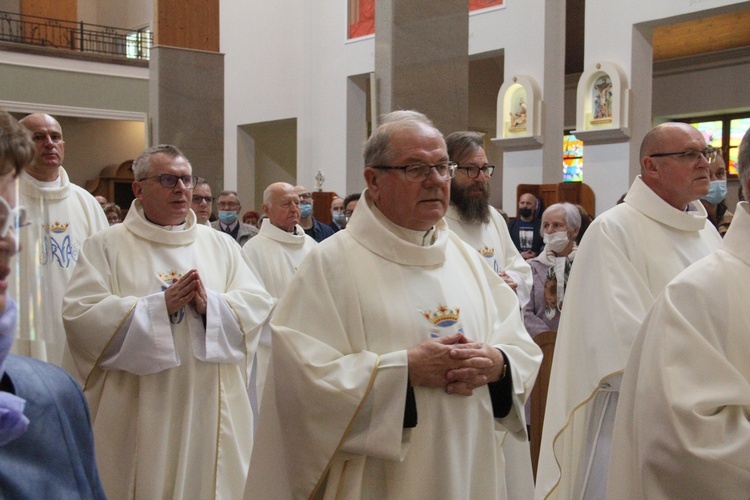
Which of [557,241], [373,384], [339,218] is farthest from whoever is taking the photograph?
[339,218]

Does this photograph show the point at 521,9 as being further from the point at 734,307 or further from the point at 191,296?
the point at 734,307

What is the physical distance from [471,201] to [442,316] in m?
2.29

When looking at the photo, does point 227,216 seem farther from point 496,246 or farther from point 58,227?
point 496,246

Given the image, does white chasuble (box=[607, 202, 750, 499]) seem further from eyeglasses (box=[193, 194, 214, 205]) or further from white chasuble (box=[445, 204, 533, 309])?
eyeglasses (box=[193, 194, 214, 205])

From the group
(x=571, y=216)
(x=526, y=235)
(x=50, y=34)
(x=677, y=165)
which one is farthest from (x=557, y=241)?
(x=50, y=34)

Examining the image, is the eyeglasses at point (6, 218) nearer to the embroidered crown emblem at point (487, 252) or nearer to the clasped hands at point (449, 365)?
the clasped hands at point (449, 365)

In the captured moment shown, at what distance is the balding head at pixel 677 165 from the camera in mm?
4035

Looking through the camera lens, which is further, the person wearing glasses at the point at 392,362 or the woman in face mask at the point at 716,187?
the woman in face mask at the point at 716,187

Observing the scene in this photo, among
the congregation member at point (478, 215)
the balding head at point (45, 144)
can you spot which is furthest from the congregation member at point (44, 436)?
the balding head at point (45, 144)

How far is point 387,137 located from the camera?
9.65 feet

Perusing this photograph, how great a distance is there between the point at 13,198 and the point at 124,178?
21336mm

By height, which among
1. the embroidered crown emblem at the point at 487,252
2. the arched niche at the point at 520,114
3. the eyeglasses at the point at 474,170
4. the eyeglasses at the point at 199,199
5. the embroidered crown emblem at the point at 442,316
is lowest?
the embroidered crown emblem at the point at 442,316

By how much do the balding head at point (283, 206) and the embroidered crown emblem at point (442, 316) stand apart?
400 cm

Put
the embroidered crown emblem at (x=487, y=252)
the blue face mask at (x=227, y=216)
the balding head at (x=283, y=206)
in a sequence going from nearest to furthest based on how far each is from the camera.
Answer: the embroidered crown emblem at (x=487, y=252) → the balding head at (x=283, y=206) → the blue face mask at (x=227, y=216)
